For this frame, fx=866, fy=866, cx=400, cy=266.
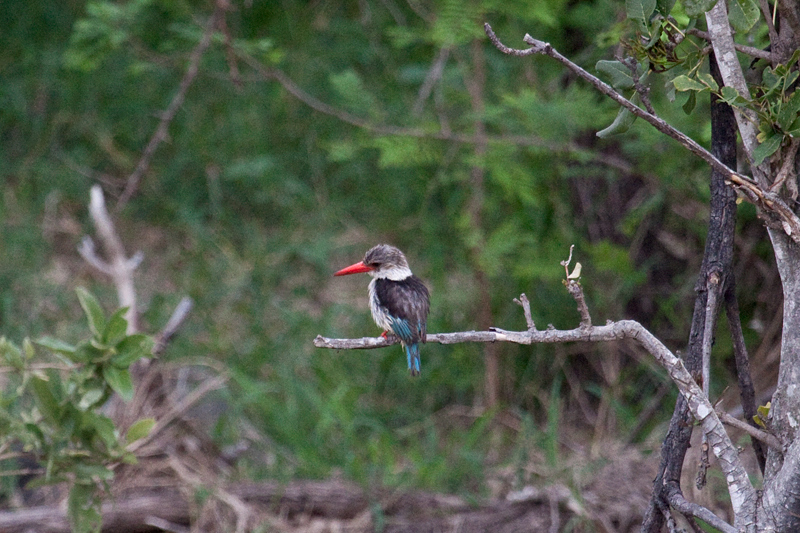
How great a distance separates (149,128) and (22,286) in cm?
170

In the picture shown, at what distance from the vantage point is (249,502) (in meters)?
4.05

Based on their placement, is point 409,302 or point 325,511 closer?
point 409,302

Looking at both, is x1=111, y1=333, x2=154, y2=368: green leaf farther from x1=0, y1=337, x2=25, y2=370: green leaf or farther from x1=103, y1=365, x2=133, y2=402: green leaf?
x1=0, y1=337, x2=25, y2=370: green leaf

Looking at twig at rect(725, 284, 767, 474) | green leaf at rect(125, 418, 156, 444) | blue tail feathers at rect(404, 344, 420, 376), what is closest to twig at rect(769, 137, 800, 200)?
twig at rect(725, 284, 767, 474)

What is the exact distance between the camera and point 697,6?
184cm

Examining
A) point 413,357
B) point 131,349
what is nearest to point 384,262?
point 413,357

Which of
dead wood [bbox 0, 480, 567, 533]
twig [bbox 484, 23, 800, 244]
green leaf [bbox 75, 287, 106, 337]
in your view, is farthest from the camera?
dead wood [bbox 0, 480, 567, 533]

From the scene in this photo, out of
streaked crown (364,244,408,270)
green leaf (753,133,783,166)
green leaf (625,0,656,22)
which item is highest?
green leaf (625,0,656,22)

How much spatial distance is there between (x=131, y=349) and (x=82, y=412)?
0.93ft

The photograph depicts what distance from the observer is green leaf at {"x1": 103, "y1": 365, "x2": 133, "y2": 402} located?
293 centimetres

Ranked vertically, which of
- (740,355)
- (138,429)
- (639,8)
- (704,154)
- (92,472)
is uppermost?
(639,8)

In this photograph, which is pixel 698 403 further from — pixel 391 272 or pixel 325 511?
pixel 325 511

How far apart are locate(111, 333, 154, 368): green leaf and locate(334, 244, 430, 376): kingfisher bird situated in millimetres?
833

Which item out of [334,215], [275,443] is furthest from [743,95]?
[334,215]
